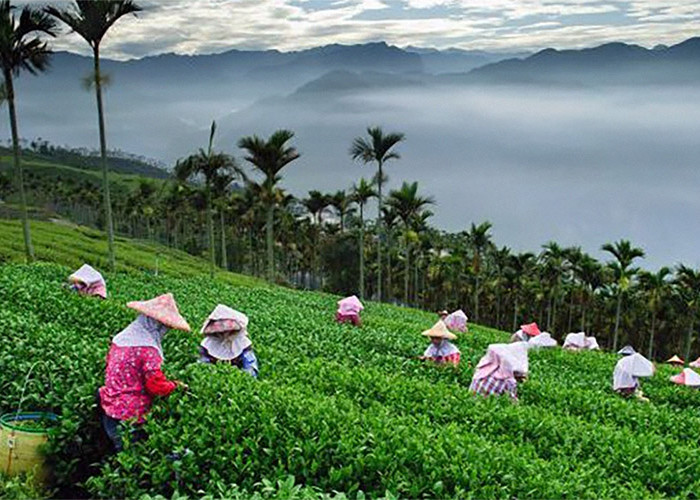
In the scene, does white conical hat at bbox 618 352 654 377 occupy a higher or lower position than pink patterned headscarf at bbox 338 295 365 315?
higher

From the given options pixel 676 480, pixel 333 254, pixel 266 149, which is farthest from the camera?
pixel 333 254

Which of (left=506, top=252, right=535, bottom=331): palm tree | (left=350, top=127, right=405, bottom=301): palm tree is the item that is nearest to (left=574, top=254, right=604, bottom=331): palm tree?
(left=506, top=252, right=535, bottom=331): palm tree

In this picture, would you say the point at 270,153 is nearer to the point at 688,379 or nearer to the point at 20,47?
the point at 20,47

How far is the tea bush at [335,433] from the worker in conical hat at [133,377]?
0.23 metres

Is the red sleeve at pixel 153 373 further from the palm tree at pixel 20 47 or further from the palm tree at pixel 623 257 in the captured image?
the palm tree at pixel 623 257

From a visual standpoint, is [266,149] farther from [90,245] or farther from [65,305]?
[65,305]

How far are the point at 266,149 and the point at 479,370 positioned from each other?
96.2 feet

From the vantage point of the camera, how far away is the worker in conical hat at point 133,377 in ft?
23.4

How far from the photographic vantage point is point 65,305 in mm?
14148

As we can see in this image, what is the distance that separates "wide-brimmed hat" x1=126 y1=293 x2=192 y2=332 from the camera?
741 cm

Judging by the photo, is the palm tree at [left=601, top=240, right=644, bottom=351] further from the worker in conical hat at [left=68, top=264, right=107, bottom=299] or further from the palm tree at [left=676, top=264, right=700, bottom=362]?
the worker in conical hat at [left=68, top=264, right=107, bottom=299]

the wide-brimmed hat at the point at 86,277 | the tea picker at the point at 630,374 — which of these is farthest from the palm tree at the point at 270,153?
the tea picker at the point at 630,374

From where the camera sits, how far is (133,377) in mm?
7207

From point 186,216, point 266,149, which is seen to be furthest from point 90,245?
point 186,216
